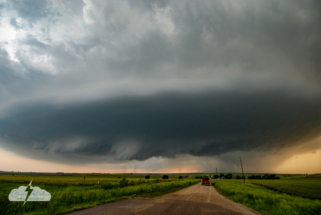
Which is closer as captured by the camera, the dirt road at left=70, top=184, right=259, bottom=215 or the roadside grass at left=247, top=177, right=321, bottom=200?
the dirt road at left=70, top=184, right=259, bottom=215

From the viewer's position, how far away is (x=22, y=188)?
11773 millimetres

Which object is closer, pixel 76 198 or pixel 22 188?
pixel 22 188

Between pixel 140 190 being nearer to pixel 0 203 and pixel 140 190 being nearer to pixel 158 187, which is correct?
pixel 158 187

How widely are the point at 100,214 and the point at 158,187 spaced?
2150 centimetres

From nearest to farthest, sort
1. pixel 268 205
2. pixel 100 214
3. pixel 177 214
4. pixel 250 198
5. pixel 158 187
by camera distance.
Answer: pixel 100 214, pixel 177 214, pixel 268 205, pixel 250 198, pixel 158 187

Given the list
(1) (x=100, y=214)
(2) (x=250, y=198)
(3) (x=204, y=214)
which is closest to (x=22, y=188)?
(1) (x=100, y=214)
